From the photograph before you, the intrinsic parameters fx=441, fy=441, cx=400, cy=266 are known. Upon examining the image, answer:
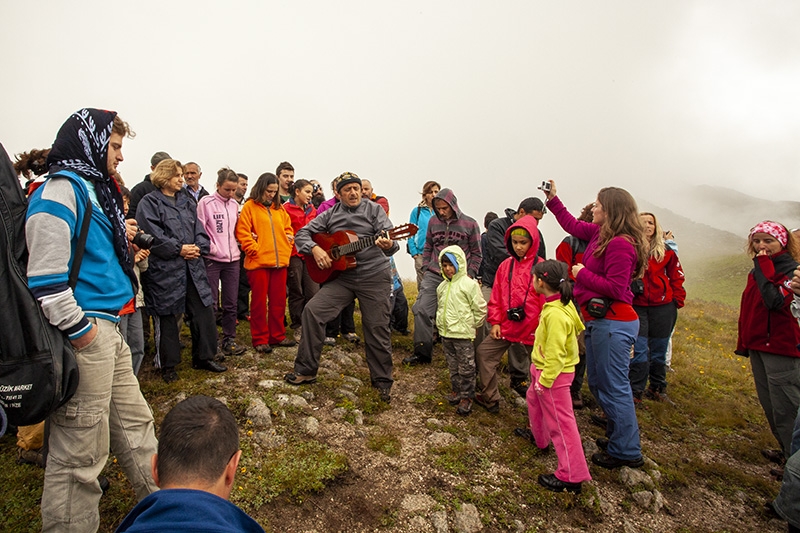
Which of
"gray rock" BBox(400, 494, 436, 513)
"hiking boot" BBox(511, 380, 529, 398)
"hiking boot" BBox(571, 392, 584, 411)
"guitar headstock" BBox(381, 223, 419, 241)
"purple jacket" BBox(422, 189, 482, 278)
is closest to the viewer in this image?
"gray rock" BBox(400, 494, 436, 513)

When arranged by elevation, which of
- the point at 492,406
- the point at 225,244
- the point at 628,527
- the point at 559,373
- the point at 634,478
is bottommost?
the point at 628,527

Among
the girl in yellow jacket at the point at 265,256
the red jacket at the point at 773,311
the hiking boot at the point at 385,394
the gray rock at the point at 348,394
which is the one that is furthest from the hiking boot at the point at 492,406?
the girl in yellow jacket at the point at 265,256

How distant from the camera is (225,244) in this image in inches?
264

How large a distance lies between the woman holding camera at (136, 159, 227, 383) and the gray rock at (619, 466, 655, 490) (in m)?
5.10

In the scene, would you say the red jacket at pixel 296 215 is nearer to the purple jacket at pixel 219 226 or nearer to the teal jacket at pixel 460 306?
the purple jacket at pixel 219 226

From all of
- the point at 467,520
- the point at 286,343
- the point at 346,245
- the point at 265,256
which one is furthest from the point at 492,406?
the point at 265,256

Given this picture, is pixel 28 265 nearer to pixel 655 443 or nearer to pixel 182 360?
pixel 182 360

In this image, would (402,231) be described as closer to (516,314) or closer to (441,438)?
(516,314)

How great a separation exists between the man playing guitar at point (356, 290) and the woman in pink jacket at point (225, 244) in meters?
1.38

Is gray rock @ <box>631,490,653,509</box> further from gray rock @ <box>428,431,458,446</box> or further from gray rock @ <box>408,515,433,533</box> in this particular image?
gray rock @ <box>408,515,433,533</box>

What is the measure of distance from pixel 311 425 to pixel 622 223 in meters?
4.06

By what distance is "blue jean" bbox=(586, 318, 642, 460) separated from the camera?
15.4 ft

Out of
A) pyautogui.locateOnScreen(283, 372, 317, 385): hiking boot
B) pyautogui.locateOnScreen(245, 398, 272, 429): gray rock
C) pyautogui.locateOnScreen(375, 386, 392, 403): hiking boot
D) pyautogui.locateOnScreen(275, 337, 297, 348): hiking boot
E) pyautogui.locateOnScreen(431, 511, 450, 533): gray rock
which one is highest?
pyautogui.locateOnScreen(275, 337, 297, 348): hiking boot

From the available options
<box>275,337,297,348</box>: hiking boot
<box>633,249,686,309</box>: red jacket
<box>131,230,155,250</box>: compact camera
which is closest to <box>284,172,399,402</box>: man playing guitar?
<box>275,337,297,348</box>: hiking boot
